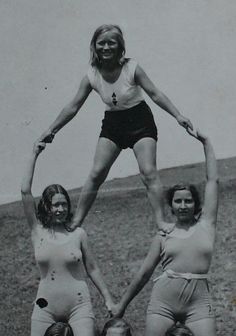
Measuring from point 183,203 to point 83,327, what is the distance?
976 millimetres

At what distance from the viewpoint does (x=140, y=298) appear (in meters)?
9.21

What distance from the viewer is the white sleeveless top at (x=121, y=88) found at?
4.99 meters

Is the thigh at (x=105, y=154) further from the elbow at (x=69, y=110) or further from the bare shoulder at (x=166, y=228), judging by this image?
the bare shoulder at (x=166, y=228)

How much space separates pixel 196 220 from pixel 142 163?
2.16 ft

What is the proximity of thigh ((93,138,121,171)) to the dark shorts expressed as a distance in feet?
0.12

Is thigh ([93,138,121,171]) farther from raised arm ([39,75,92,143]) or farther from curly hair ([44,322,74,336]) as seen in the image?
A: curly hair ([44,322,74,336])

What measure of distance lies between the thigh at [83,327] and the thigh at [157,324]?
13.6 inches

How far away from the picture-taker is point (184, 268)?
14.5 ft

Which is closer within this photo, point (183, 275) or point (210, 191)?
point (183, 275)

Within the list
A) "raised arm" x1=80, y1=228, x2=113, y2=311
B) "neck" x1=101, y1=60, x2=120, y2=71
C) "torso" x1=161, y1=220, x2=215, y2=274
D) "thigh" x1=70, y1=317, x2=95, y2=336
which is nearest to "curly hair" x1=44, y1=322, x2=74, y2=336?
"thigh" x1=70, y1=317, x2=95, y2=336

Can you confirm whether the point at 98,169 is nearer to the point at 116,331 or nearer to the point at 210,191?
the point at 210,191

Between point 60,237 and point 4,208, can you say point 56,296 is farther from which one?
point 4,208

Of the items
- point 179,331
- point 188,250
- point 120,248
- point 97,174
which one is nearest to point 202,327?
point 179,331

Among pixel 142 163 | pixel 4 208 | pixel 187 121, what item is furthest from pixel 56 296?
pixel 4 208
